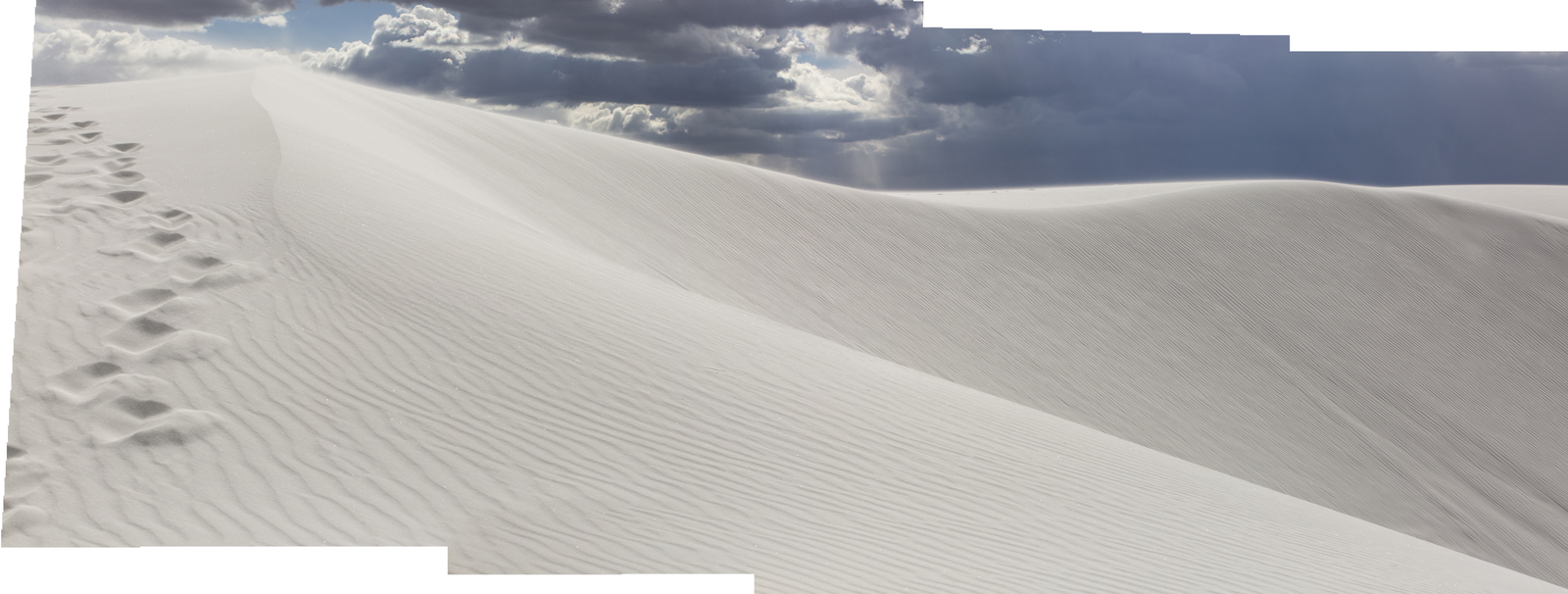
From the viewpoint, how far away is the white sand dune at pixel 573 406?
376cm

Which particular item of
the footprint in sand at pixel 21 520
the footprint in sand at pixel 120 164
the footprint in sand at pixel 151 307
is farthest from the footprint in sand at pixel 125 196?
the footprint in sand at pixel 21 520

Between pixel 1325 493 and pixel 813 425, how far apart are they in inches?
346

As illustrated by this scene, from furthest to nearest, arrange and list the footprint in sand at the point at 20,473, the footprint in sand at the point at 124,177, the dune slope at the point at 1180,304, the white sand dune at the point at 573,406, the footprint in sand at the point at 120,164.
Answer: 1. the dune slope at the point at 1180,304
2. the footprint in sand at the point at 120,164
3. the footprint in sand at the point at 124,177
4. the white sand dune at the point at 573,406
5. the footprint in sand at the point at 20,473

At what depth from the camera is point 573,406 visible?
14.9 ft

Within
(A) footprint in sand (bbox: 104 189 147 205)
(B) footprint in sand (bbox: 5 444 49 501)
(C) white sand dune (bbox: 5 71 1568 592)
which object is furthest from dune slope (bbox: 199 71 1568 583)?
(B) footprint in sand (bbox: 5 444 49 501)

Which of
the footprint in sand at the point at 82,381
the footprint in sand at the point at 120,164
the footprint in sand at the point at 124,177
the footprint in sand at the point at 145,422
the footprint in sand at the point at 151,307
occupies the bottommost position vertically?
the footprint in sand at the point at 145,422

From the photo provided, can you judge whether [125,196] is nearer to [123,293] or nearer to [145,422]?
[123,293]

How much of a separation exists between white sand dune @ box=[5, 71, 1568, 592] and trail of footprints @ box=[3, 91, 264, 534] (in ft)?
0.08

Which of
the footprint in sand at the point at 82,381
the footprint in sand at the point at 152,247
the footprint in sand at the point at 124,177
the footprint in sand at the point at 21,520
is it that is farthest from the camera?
the footprint in sand at the point at 124,177

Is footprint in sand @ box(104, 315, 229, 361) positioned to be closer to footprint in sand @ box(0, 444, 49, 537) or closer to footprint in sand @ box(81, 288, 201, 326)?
footprint in sand @ box(81, 288, 201, 326)

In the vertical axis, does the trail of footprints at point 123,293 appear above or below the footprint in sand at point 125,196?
below

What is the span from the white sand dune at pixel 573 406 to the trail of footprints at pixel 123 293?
0.08 feet

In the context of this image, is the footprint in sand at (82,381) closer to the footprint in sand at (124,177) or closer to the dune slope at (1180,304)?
the footprint in sand at (124,177)

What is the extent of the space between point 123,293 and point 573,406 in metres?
2.76
